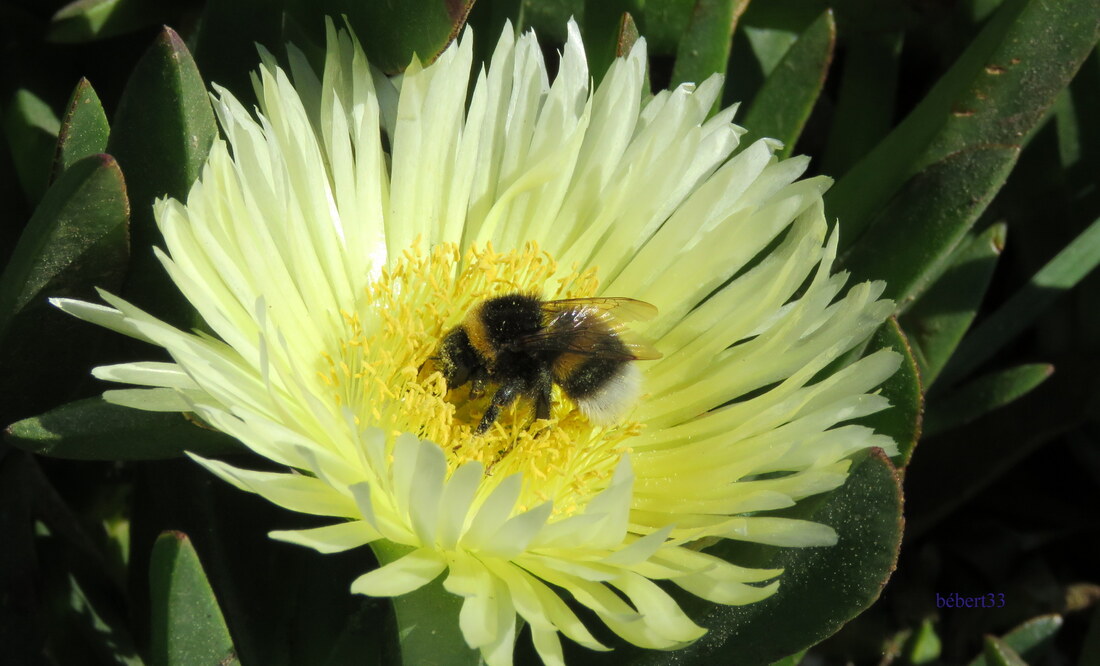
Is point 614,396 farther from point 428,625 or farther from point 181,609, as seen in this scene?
point 181,609

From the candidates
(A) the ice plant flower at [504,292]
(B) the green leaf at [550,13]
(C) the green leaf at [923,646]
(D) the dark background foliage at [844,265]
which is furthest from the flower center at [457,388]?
(C) the green leaf at [923,646]

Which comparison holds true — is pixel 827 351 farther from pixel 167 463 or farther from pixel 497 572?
pixel 167 463

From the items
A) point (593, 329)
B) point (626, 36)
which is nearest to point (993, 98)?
point (626, 36)

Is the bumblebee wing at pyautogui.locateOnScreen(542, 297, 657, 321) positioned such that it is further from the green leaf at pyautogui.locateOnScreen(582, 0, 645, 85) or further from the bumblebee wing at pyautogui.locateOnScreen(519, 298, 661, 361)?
the green leaf at pyautogui.locateOnScreen(582, 0, 645, 85)

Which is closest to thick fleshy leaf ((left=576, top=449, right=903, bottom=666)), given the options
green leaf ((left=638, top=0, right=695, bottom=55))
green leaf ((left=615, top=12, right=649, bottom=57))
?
green leaf ((left=615, top=12, right=649, bottom=57))

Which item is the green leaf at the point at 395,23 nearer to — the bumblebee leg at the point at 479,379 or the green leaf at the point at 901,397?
the bumblebee leg at the point at 479,379

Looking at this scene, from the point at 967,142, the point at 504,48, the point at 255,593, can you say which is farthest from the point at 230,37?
the point at 967,142

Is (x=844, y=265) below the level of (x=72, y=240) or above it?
below
